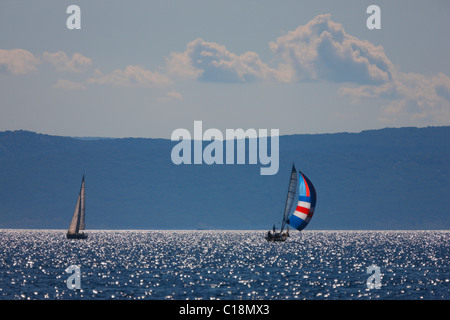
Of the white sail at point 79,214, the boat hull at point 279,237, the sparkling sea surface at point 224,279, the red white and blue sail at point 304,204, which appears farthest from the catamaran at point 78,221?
the red white and blue sail at point 304,204

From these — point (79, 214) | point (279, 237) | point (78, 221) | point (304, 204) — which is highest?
point (79, 214)

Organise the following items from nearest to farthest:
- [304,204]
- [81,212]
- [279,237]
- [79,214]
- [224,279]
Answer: [224,279], [304,204], [279,237], [81,212], [79,214]

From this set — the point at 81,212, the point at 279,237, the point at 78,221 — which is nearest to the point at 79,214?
the point at 81,212

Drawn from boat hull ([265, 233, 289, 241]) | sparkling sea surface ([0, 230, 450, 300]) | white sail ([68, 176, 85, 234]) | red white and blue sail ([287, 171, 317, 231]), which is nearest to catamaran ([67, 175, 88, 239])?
white sail ([68, 176, 85, 234])

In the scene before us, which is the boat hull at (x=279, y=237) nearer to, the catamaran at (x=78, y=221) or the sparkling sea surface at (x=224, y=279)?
the catamaran at (x=78, y=221)

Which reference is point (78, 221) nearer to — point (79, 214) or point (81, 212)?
point (79, 214)

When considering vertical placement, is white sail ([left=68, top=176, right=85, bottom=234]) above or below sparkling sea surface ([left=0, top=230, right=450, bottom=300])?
above

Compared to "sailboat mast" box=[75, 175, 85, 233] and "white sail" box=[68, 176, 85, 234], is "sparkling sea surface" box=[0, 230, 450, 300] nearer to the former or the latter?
"sailboat mast" box=[75, 175, 85, 233]

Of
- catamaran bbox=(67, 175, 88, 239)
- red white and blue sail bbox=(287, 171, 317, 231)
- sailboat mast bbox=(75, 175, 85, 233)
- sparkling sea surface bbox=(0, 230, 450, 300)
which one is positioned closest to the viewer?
sparkling sea surface bbox=(0, 230, 450, 300)

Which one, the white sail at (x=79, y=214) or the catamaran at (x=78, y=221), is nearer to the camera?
the white sail at (x=79, y=214)

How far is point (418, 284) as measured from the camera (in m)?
60.8
